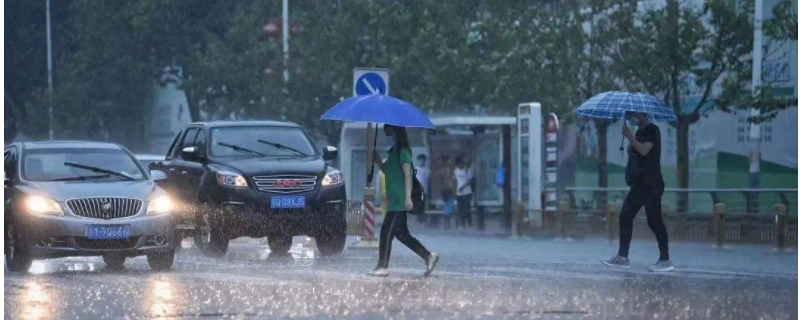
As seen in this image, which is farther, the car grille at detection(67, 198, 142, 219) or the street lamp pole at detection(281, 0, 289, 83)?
the street lamp pole at detection(281, 0, 289, 83)

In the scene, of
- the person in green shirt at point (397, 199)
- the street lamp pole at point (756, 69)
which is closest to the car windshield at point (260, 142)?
the person in green shirt at point (397, 199)

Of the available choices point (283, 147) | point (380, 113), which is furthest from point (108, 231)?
point (283, 147)

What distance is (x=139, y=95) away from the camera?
63000 mm

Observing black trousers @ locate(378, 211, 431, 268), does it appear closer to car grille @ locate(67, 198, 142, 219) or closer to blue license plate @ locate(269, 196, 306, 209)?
car grille @ locate(67, 198, 142, 219)

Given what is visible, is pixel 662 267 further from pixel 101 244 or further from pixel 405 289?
pixel 101 244

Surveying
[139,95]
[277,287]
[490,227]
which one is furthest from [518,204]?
[139,95]

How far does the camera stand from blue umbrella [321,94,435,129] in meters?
16.6

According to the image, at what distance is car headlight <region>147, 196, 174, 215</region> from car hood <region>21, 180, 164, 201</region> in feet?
0.25

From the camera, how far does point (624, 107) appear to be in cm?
1762

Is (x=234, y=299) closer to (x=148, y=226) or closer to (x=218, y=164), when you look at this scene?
(x=148, y=226)

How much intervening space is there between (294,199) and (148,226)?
364 cm

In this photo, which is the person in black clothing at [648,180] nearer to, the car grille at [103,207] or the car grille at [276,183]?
the car grille at [103,207]

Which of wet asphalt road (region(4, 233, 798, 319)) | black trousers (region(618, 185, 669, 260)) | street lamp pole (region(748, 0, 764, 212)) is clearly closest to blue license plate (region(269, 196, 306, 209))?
wet asphalt road (region(4, 233, 798, 319))

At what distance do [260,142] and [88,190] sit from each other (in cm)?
472
